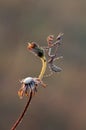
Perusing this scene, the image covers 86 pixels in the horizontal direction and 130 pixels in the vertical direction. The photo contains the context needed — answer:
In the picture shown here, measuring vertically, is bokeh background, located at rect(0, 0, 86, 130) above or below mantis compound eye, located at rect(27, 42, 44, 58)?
above

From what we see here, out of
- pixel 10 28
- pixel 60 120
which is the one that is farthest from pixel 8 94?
pixel 10 28

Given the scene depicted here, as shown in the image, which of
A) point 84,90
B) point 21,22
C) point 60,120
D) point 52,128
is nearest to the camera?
point 52,128

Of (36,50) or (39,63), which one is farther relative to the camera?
(39,63)

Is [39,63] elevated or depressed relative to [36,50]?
elevated

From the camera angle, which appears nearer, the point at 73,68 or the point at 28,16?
the point at 73,68

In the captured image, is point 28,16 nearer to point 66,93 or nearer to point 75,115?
point 66,93

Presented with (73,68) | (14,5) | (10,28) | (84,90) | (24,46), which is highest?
(14,5)

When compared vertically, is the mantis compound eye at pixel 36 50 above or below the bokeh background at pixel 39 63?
below

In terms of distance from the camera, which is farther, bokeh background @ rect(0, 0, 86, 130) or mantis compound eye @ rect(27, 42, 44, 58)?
bokeh background @ rect(0, 0, 86, 130)
